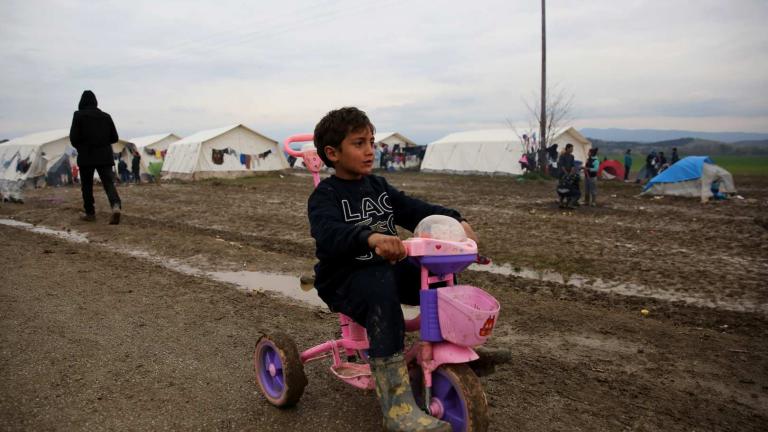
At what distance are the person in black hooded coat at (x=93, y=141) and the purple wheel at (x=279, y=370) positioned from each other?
316 inches

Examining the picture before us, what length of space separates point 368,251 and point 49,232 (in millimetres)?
9759

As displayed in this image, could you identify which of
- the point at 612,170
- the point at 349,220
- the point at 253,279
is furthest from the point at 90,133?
the point at 612,170

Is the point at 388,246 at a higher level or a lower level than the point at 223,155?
lower

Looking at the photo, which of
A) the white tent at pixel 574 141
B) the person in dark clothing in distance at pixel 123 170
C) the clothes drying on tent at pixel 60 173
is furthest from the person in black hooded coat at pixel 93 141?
the white tent at pixel 574 141

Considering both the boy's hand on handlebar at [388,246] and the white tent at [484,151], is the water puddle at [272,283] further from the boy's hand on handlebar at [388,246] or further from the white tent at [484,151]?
the white tent at [484,151]

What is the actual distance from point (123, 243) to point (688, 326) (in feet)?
26.9

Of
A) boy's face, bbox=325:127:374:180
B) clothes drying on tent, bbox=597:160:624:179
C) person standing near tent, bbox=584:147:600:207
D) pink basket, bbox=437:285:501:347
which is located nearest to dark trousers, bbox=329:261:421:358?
pink basket, bbox=437:285:501:347

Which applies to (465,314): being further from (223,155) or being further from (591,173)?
(223,155)

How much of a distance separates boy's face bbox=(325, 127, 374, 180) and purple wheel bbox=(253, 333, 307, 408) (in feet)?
3.79

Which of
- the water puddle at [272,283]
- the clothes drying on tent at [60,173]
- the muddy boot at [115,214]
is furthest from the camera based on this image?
the clothes drying on tent at [60,173]

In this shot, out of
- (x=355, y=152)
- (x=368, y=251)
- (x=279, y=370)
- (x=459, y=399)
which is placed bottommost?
(x=279, y=370)

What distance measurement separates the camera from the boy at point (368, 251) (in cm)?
262

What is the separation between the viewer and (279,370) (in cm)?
346

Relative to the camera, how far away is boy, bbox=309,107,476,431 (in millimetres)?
2621
